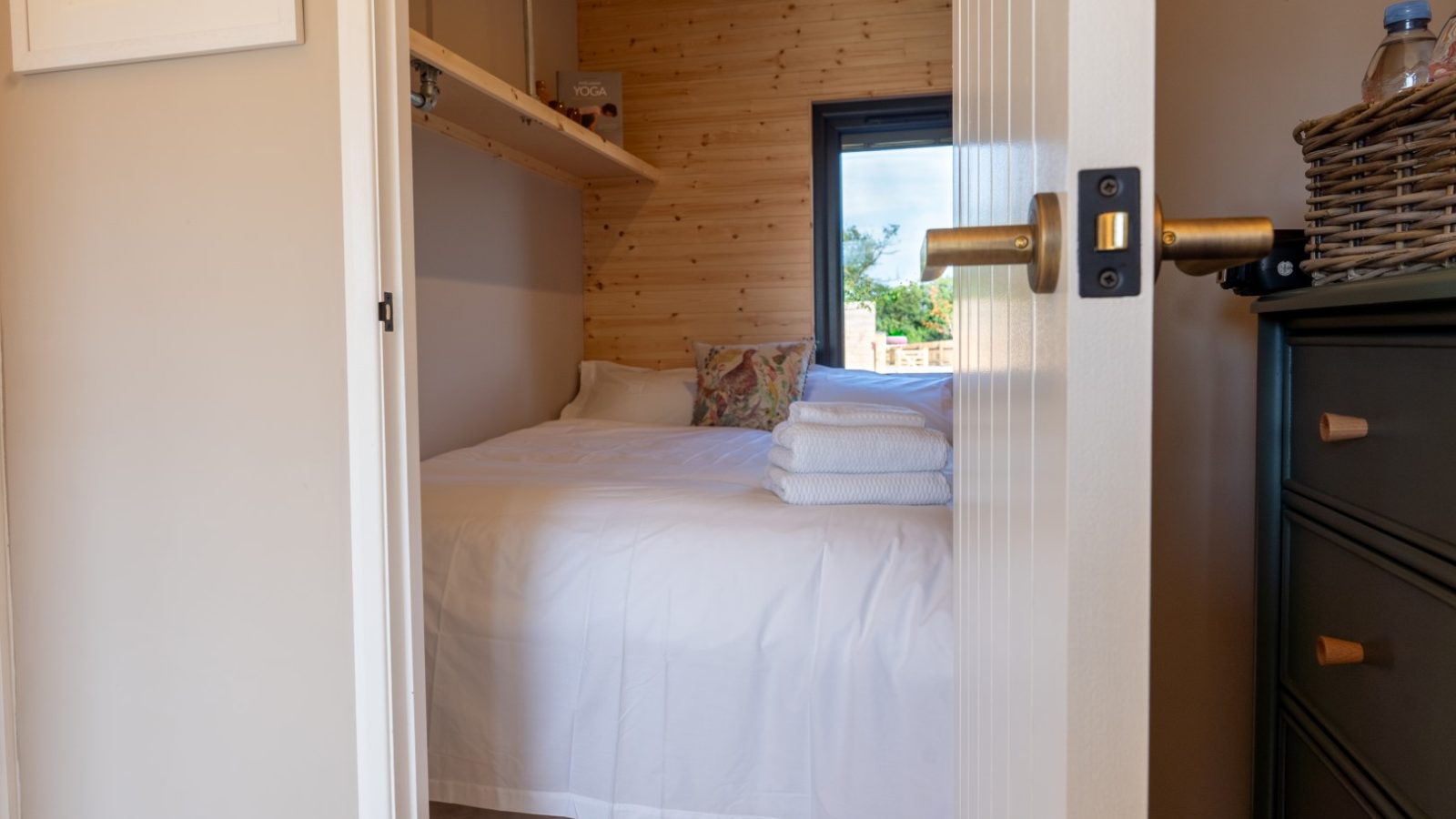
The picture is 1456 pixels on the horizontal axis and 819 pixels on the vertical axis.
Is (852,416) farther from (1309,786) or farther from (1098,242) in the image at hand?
(1098,242)

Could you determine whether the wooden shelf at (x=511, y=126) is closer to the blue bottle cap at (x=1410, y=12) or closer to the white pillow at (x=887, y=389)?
the white pillow at (x=887, y=389)

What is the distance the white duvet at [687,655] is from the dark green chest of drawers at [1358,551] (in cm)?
57

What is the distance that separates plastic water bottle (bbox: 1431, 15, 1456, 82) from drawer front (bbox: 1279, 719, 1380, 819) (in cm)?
69

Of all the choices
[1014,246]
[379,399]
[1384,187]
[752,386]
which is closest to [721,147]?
[752,386]

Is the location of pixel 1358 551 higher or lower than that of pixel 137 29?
lower

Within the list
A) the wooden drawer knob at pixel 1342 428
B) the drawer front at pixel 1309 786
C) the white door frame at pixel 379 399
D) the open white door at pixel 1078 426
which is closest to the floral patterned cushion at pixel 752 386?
the white door frame at pixel 379 399

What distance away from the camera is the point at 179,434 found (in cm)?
125

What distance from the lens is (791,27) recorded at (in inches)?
144

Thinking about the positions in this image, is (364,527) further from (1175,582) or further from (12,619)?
(1175,582)

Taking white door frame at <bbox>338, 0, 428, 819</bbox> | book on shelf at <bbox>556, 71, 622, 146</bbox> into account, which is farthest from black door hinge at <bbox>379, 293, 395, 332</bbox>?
book on shelf at <bbox>556, 71, 622, 146</bbox>

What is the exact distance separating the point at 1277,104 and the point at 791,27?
2.69 meters

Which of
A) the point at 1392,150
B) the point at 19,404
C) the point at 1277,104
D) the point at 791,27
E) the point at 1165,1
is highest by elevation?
the point at 791,27

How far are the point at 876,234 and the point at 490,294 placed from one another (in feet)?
5.23

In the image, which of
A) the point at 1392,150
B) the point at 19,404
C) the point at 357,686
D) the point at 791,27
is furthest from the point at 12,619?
the point at 791,27
